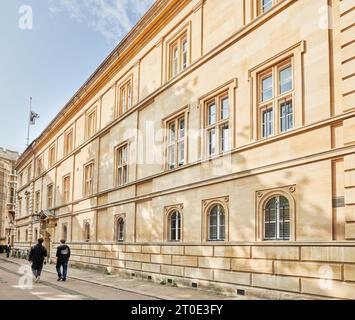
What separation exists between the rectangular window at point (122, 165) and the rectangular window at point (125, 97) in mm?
2021

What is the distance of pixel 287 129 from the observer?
1334 cm

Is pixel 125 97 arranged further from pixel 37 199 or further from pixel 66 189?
pixel 37 199

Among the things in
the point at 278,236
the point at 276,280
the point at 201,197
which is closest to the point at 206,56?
the point at 201,197

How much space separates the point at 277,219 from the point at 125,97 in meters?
14.2

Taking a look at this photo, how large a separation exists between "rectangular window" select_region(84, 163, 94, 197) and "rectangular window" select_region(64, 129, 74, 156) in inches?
190

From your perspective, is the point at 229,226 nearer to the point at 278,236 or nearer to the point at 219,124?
the point at 278,236

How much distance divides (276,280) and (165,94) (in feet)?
33.0

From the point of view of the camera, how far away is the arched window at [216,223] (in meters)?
15.8

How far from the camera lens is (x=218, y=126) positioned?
1650 cm

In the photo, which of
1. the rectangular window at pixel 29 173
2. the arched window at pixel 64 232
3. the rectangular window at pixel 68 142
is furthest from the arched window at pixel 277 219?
the rectangular window at pixel 29 173

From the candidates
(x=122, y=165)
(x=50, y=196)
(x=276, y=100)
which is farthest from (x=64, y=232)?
(x=276, y=100)

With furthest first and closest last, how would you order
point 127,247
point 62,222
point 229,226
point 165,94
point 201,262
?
point 62,222
point 127,247
point 165,94
point 201,262
point 229,226

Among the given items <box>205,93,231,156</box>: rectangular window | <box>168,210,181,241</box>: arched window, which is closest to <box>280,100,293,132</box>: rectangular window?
<box>205,93,231,156</box>: rectangular window
